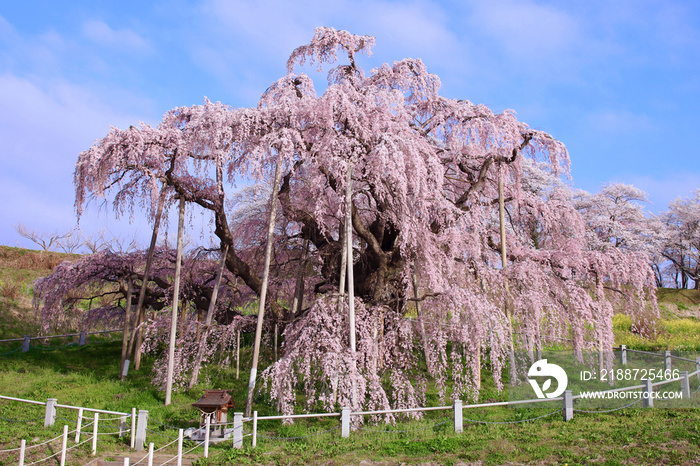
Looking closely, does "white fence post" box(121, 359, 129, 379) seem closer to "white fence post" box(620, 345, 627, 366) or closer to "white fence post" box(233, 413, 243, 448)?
"white fence post" box(233, 413, 243, 448)

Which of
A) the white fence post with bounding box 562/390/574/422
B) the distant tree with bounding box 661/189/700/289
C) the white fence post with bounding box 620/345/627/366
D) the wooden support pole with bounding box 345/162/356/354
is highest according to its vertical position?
the distant tree with bounding box 661/189/700/289

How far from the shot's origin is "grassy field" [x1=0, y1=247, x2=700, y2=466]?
388 inches

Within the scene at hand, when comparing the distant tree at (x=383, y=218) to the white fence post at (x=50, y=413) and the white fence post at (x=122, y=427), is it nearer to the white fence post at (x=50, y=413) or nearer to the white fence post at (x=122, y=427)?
the white fence post at (x=122, y=427)

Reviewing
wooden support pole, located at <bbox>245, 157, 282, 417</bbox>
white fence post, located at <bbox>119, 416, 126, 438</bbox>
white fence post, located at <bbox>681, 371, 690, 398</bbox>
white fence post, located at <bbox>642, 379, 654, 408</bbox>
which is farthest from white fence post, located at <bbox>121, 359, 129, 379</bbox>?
white fence post, located at <bbox>681, 371, 690, 398</bbox>

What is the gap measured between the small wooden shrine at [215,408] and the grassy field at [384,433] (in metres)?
0.38

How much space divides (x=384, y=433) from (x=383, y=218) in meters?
6.33

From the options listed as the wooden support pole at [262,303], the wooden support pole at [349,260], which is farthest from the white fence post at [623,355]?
the wooden support pole at [262,303]

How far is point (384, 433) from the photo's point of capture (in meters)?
11.6

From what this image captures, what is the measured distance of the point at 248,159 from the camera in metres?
14.5

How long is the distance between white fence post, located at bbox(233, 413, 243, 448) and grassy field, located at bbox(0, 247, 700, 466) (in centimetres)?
21

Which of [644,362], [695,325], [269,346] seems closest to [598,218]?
[695,325]

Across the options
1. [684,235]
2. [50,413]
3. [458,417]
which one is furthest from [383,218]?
[684,235]

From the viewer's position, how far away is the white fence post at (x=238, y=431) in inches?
430

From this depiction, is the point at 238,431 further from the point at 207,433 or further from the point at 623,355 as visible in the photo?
the point at 623,355
